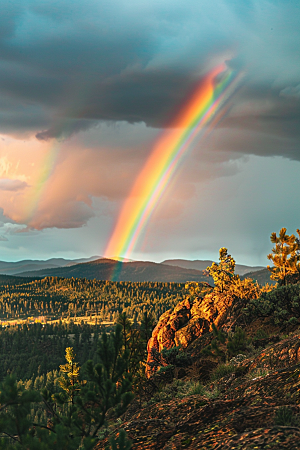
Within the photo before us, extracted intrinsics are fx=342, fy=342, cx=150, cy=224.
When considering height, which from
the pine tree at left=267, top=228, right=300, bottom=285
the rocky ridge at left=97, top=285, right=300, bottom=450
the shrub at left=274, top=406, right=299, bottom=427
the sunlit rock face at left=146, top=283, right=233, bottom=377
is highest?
the pine tree at left=267, top=228, right=300, bottom=285

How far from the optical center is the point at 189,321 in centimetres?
4500

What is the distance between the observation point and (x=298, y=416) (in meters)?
8.51

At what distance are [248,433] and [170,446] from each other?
2.52 m

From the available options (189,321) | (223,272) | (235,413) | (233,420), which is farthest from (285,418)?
(223,272)

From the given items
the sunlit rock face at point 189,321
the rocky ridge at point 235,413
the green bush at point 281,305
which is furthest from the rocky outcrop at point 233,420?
the sunlit rock face at point 189,321

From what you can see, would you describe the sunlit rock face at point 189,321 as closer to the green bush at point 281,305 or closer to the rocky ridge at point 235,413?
the green bush at point 281,305

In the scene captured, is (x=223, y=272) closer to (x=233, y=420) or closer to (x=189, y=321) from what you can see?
(x=189, y=321)

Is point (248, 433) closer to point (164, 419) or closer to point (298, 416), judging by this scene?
point (298, 416)

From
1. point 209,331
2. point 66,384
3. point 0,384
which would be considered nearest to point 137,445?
point 0,384

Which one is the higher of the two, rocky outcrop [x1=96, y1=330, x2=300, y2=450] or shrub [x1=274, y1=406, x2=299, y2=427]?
shrub [x1=274, y1=406, x2=299, y2=427]

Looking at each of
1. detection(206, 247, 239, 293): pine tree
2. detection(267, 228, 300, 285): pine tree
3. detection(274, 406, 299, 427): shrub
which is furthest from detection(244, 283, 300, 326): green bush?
detection(274, 406, 299, 427): shrub

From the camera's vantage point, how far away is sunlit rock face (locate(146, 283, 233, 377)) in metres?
Answer: 41.8

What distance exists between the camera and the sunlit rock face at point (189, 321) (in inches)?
1645

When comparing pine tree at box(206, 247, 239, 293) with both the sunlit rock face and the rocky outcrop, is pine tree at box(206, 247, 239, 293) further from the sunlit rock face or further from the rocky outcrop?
the rocky outcrop
